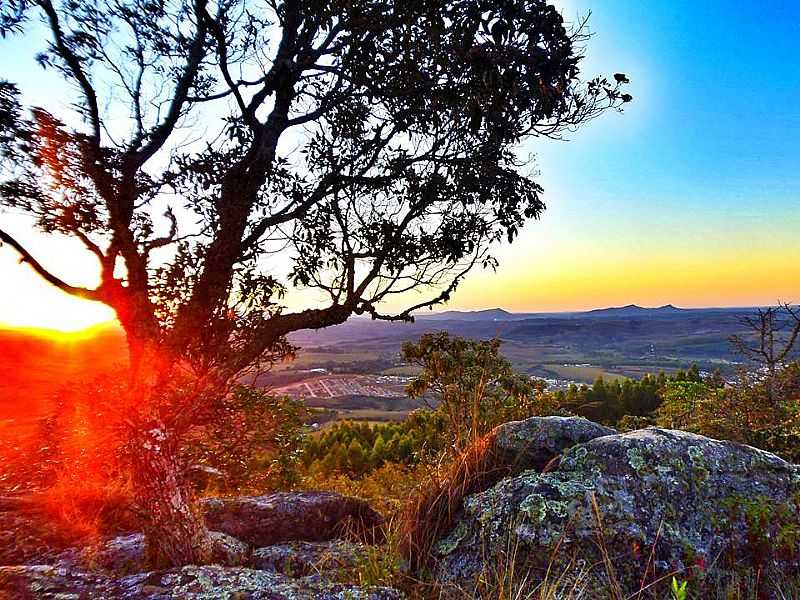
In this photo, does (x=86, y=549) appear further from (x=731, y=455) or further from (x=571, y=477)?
(x=731, y=455)

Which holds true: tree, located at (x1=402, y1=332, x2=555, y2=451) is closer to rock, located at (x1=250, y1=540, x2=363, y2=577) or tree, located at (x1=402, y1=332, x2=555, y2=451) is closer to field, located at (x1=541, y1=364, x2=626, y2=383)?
rock, located at (x1=250, y1=540, x2=363, y2=577)

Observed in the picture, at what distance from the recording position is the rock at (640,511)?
3.17 metres

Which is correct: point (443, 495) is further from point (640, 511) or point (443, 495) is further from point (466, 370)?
point (466, 370)

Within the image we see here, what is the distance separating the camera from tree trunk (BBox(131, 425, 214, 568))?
4098 mm

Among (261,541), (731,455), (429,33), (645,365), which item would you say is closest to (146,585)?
(261,541)

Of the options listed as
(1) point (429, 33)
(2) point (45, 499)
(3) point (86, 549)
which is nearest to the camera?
(3) point (86, 549)

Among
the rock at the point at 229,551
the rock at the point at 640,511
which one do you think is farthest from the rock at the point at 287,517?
the rock at the point at 640,511

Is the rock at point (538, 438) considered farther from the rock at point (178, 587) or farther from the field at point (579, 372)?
the field at point (579, 372)

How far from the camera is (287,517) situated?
5500mm

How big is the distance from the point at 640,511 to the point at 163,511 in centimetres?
381

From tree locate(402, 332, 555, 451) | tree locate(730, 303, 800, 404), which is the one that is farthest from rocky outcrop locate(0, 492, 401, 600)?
tree locate(730, 303, 800, 404)

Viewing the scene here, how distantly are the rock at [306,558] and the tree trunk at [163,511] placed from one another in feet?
1.66

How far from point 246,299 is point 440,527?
3.72m

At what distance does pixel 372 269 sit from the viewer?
5984mm
